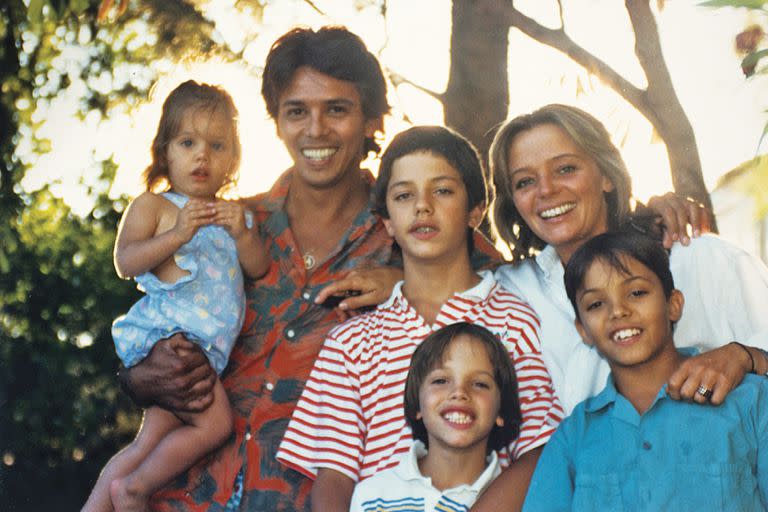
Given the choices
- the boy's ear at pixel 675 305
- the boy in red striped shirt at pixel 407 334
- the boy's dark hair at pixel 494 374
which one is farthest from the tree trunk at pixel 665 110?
the boy's dark hair at pixel 494 374

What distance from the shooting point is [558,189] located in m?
2.47

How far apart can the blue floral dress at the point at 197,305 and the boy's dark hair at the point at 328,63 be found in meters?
0.36

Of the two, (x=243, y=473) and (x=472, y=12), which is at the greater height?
(x=472, y=12)

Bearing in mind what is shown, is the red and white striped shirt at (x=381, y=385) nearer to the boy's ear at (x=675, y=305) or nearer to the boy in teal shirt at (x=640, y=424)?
the boy in teal shirt at (x=640, y=424)

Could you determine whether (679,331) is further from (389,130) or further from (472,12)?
(472,12)

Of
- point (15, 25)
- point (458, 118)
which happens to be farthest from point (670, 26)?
point (15, 25)

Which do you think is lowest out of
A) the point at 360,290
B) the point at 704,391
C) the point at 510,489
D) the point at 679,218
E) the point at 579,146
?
the point at 510,489

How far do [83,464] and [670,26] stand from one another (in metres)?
2.15

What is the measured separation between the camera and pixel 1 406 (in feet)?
11.7

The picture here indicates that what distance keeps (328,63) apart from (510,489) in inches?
42.3

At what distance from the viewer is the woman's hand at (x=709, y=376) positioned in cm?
202

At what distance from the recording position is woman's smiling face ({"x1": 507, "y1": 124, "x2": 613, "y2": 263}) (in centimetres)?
246

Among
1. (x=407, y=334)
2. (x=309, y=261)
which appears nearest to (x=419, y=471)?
(x=407, y=334)

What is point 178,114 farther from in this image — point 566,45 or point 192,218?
point 566,45
